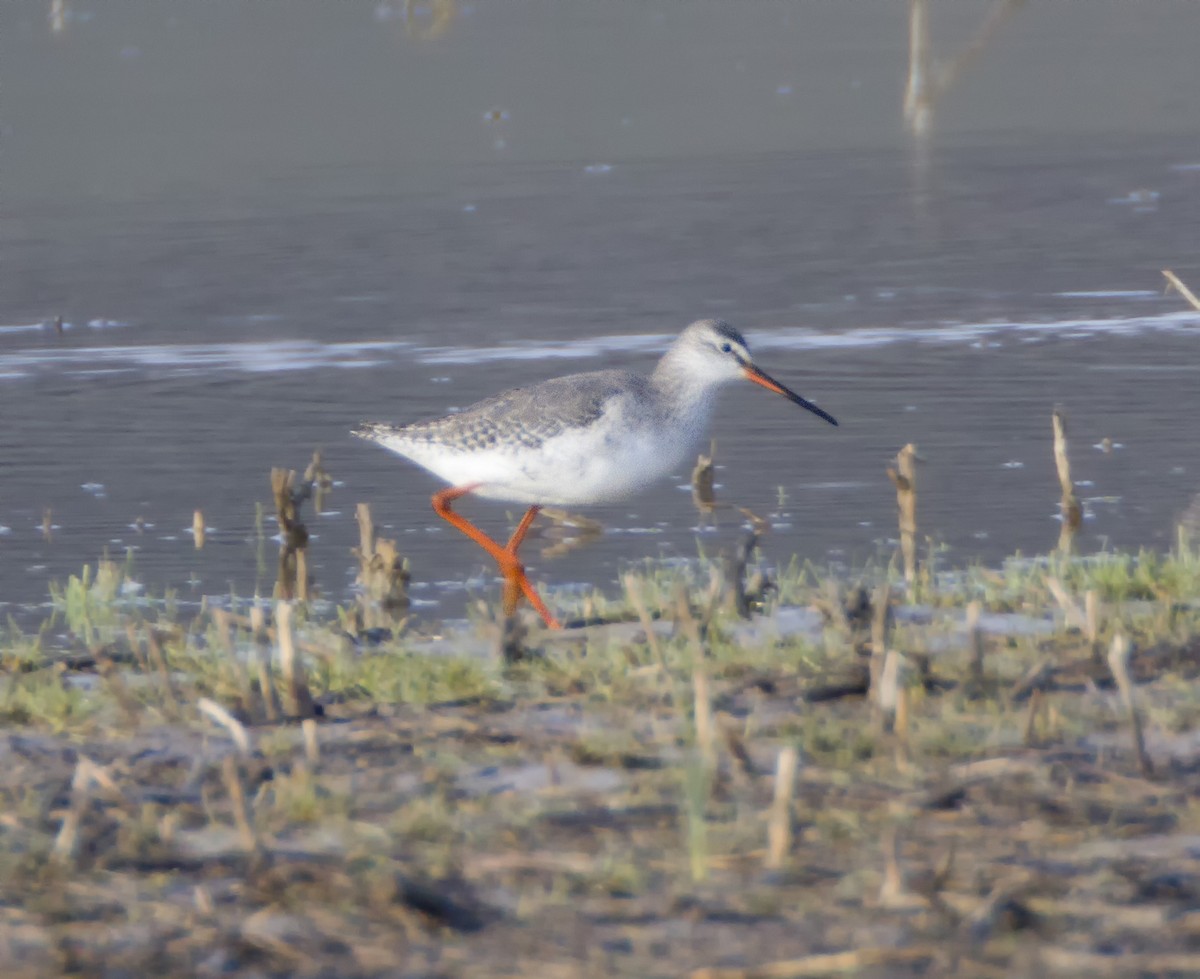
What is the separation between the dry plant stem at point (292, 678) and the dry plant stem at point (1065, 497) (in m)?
4.08

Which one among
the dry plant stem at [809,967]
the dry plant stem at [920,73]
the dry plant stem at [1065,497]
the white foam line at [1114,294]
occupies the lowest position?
the dry plant stem at [809,967]

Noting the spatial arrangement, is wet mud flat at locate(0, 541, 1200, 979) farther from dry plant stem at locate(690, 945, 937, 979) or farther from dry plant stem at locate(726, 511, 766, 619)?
dry plant stem at locate(726, 511, 766, 619)

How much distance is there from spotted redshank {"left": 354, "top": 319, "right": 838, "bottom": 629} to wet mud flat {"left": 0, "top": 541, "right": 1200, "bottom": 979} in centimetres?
145

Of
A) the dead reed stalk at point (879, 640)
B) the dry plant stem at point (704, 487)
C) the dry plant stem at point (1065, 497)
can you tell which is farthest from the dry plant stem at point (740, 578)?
the dry plant stem at point (704, 487)

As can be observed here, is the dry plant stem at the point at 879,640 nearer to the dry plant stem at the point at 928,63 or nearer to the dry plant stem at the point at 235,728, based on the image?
the dry plant stem at the point at 235,728

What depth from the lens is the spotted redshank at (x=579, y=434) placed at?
25.3 ft

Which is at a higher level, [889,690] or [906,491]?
[906,491]

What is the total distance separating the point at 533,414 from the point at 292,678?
2.77 meters

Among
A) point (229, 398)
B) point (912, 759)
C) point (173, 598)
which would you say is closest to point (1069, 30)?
point (229, 398)

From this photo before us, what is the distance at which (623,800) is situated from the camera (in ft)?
14.9

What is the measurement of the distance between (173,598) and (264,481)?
2.50 meters

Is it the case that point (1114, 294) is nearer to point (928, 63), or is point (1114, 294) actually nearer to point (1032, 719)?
point (1032, 719)

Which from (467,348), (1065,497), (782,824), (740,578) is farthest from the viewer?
(467,348)

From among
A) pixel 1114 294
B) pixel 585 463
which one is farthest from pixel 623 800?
pixel 1114 294
